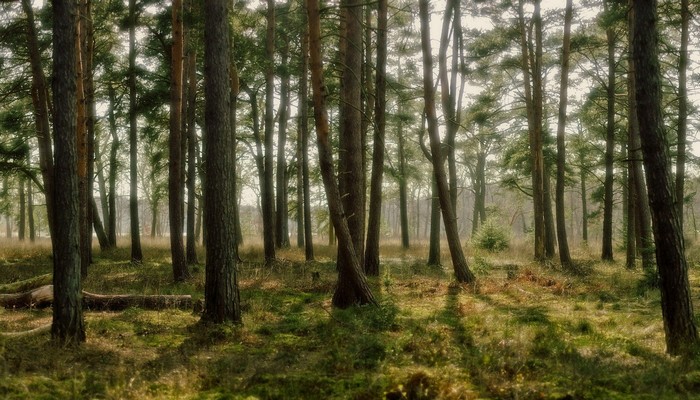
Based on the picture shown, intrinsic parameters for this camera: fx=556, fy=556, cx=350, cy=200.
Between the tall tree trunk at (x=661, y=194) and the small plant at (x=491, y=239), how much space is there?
17481mm

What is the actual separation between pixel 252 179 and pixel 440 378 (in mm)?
37885

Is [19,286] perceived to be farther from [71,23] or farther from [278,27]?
[278,27]

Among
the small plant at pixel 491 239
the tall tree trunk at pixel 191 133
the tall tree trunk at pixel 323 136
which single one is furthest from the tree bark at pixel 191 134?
the small plant at pixel 491 239

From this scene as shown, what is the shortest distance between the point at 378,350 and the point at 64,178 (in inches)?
182

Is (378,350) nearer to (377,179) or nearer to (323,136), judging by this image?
(323,136)

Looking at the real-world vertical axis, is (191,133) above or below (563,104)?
below

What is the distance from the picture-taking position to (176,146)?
14.2 meters

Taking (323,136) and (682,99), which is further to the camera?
(682,99)

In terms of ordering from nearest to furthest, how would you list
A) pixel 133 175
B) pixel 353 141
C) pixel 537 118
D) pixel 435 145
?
1. pixel 353 141
2. pixel 435 145
3. pixel 537 118
4. pixel 133 175

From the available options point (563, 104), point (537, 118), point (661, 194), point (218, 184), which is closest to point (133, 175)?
point (218, 184)

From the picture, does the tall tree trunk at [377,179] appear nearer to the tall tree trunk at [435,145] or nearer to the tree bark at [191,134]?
the tall tree trunk at [435,145]

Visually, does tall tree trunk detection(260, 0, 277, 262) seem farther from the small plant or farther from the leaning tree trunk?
the small plant

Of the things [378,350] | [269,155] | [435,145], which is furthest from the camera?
[269,155]

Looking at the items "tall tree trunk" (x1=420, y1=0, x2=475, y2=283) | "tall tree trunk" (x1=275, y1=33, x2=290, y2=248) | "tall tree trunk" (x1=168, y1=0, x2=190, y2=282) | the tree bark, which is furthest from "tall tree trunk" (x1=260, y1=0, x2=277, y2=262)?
"tall tree trunk" (x1=420, y1=0, x2=475, y2=283)
